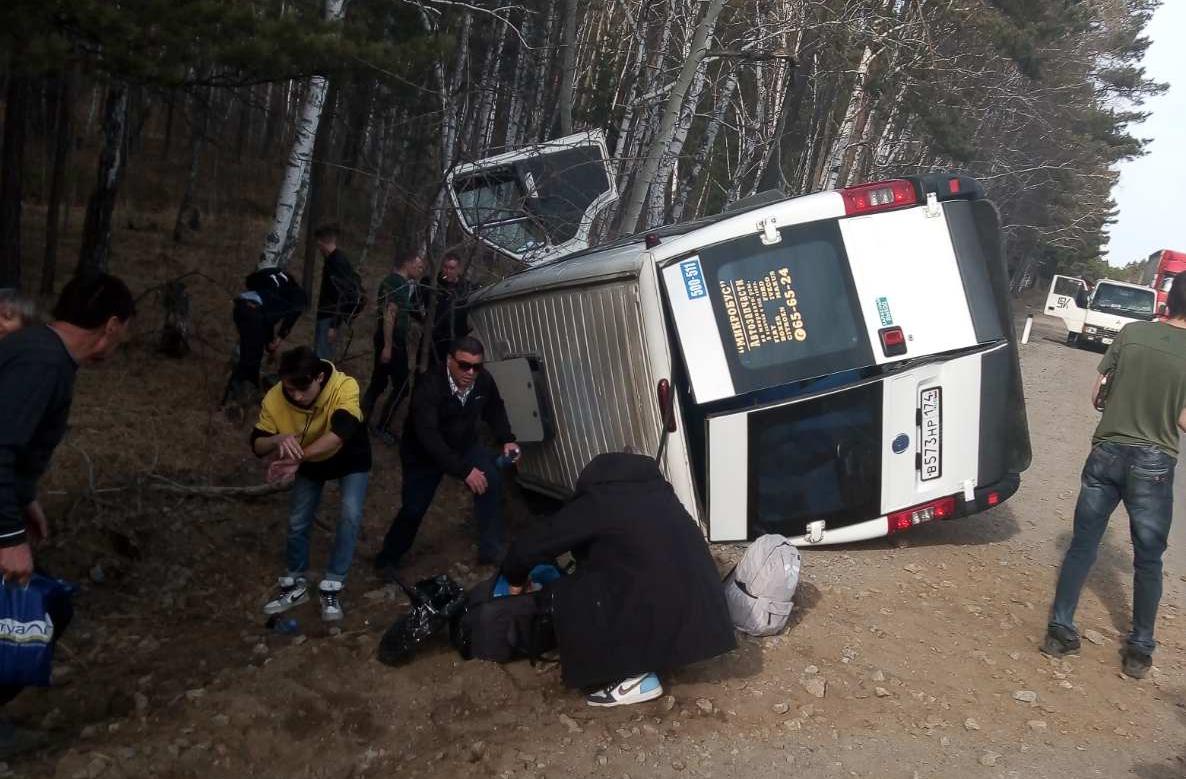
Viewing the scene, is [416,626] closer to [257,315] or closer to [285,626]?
[285,626]

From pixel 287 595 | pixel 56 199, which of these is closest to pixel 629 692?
pixel 287 595

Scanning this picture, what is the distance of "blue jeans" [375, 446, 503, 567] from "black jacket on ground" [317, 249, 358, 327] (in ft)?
9.03

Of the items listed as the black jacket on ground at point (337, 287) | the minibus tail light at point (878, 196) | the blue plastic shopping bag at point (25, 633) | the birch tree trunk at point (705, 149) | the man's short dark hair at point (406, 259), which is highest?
the birch tree trunk at point (705, 149)

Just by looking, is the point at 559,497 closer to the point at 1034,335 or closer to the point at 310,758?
the point at 310,758

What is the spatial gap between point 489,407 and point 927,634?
9.61 feet

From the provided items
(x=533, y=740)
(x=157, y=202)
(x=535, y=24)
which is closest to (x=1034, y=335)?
(x=535, y=24)

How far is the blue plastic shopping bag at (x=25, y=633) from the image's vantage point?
3385 millimetres

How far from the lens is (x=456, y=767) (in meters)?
3.88

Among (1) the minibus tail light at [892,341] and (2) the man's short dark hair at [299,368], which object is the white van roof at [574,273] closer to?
(1) the minibus tail light at [892,341]

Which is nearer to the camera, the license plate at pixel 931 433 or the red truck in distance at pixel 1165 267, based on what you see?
the license plate at pixel 931 433

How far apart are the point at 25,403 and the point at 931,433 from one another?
189 inches

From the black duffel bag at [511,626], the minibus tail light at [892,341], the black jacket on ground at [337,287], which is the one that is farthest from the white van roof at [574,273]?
the black duffel bag at [511,626]

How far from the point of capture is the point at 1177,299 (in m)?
4.84

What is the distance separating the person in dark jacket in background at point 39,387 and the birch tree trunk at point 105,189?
728 cm
